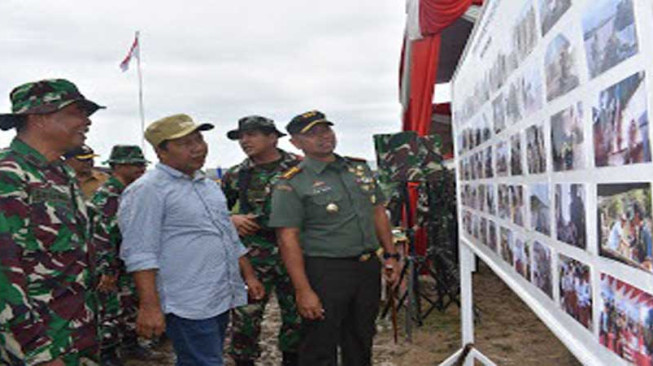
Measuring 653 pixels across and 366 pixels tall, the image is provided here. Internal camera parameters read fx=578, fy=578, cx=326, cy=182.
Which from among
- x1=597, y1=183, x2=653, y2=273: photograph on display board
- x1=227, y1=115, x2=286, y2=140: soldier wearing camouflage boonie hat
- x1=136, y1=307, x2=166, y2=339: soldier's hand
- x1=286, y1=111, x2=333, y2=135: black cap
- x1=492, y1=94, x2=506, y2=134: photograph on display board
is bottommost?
x1=136, y1=307, x2=166, y2=339: soldier's hand

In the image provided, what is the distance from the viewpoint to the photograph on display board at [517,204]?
2.03 metres

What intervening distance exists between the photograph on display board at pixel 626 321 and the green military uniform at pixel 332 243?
192cm

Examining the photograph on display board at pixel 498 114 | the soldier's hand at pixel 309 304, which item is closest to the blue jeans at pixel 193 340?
the soldier's hand at pixel 309 304

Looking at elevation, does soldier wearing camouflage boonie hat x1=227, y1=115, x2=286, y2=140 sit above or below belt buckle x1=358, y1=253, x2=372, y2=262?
above

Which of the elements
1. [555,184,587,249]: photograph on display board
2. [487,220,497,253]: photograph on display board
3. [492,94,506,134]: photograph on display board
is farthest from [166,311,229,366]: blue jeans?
[555,184,587,249]: photograph on display board

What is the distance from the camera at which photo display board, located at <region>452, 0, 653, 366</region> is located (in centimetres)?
112

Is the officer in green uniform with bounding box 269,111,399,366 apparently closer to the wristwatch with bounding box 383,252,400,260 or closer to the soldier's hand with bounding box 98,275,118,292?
the wristwatch with bounding box 383,252,400,260

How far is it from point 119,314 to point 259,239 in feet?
4.49

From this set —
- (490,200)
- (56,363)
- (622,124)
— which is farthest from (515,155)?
(56,363)

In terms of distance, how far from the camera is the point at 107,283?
4.07 meters

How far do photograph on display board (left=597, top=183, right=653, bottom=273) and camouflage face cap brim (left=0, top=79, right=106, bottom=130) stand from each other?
183 centimetres

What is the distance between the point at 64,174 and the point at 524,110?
168cm

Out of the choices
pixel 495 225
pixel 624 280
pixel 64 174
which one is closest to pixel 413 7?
pixel 495 225

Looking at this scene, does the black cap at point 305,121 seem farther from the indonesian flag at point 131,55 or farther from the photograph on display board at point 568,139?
the indonesian flag at point 131,55
